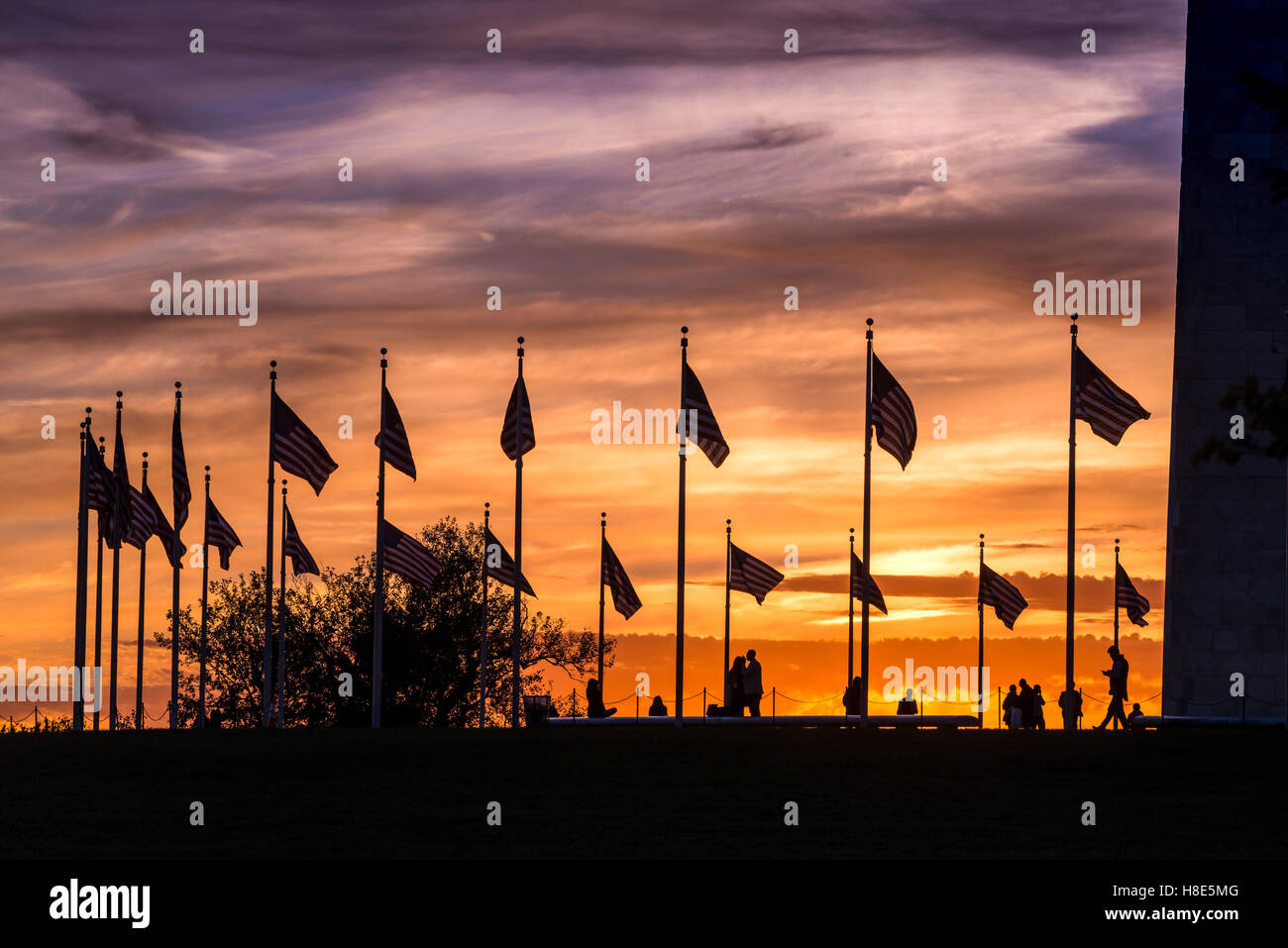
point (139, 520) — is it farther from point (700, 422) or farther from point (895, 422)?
point (895, 422)

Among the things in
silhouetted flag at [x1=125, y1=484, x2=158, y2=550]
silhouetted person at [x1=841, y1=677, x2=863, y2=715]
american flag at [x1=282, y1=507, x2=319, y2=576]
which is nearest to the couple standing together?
silhouetted person at [x1=841, y1=677, x2=863, y2=715]

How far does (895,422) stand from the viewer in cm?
4103

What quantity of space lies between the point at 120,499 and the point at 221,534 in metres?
3.29

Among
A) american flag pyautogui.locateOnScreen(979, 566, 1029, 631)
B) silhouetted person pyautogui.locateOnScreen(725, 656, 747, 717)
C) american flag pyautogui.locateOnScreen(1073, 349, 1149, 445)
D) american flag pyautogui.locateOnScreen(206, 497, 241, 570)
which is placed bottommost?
silhouetted person pyautogui.locateOnScreen(725, 656, 747, 717)

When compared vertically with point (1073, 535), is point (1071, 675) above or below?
below

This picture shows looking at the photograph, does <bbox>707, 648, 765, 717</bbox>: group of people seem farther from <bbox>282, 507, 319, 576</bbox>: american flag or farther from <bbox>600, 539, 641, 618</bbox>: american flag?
<bbox>282, 507, 319, 576</bbox>: american flag

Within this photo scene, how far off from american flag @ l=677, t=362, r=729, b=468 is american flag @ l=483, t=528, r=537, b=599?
914cm

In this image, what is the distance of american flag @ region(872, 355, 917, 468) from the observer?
134 feet

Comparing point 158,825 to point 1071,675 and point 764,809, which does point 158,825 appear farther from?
point 1071,675

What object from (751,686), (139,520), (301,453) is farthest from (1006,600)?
(139,520)

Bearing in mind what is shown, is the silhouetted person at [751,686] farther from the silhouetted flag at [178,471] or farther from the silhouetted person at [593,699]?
the silhouetted flag at [178,471]
